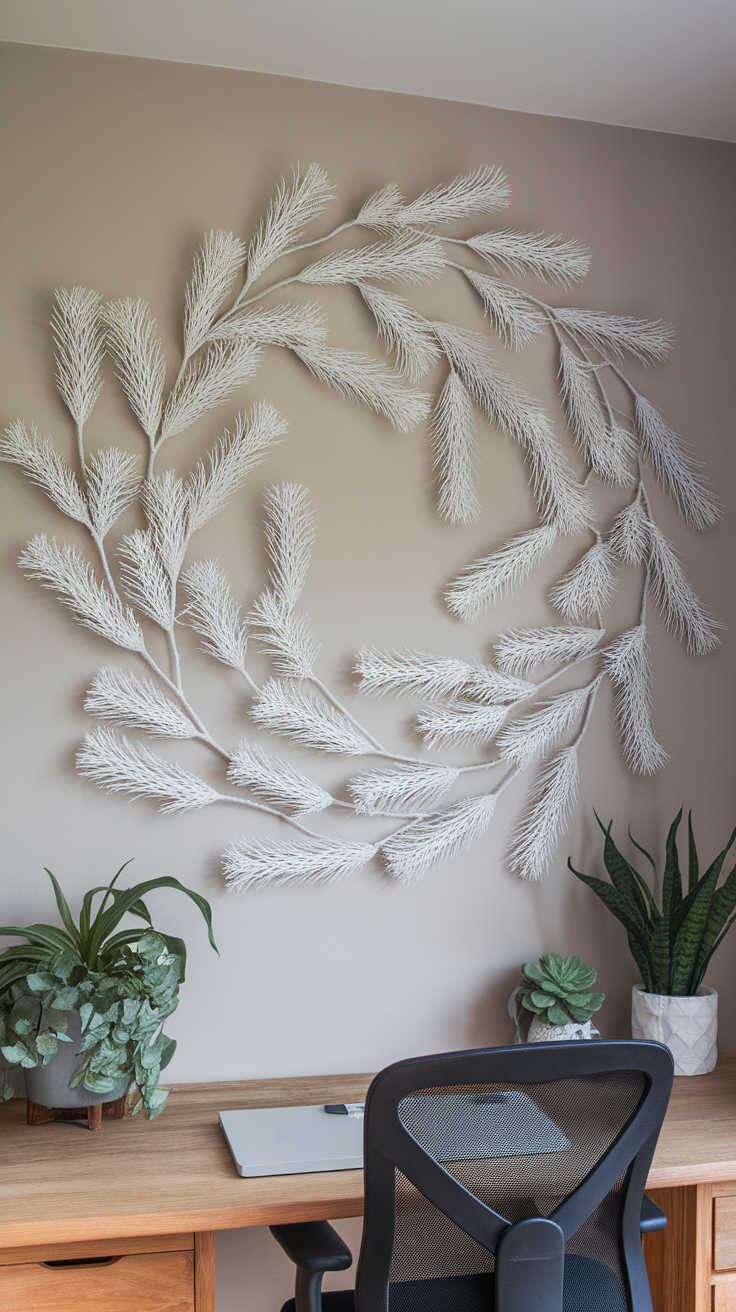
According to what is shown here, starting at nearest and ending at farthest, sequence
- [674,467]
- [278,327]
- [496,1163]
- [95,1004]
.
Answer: [496,1163]
[95,1004]
[278,327]
[674,467]

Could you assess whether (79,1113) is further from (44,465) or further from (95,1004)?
(44,465)

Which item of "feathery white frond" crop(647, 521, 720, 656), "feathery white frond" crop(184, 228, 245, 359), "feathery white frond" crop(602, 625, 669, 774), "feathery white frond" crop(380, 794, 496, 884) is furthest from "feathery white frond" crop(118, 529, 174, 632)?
"feathery white frond" crop(647, 521, 720, 656)

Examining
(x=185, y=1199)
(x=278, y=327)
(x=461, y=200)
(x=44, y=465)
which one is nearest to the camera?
(x=185, y=1199)

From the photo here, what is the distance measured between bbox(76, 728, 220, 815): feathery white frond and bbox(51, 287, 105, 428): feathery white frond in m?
0.58

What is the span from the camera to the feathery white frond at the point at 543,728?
1832 mm

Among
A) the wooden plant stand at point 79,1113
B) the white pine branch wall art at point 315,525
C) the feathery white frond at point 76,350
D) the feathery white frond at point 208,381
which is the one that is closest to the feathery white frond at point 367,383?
the white pine branch wall art at point 315,525

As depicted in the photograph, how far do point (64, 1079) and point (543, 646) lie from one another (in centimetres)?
115

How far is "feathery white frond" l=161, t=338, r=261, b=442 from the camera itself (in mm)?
1690

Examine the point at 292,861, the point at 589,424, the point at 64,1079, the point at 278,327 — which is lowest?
the point at 64,1079

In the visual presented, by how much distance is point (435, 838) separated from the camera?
1.78 m

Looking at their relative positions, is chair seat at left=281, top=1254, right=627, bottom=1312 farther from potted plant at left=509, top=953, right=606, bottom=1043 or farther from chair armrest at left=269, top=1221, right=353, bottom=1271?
potted plant at left=509, top=953, right=606, bottom=1043

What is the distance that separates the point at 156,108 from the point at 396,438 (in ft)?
2.50

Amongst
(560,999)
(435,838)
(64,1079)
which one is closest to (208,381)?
(435,838)

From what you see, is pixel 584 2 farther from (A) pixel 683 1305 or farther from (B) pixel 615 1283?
(A) pixel 683 1305
